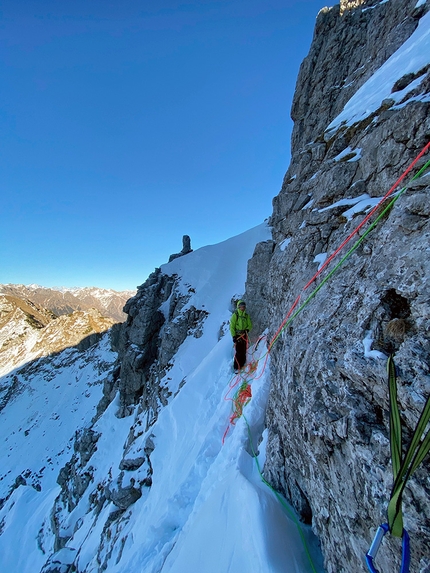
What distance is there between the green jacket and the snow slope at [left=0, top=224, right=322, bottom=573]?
3.82ft

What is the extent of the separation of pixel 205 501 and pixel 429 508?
560 cm

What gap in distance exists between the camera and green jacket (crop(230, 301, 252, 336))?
1071cm

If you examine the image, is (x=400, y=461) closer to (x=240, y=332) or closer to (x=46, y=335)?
(x=240, y=332)

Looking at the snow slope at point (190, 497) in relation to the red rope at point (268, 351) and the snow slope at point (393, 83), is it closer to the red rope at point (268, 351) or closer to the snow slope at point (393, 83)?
the red rope at point (268, 351)

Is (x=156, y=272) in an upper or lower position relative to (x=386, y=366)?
upper

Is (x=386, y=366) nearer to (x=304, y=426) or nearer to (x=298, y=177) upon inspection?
(x=304, y=426)

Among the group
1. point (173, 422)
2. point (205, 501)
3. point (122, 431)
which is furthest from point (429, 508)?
point (122, 431)

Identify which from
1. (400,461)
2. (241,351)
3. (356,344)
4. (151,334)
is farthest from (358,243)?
(151,334)

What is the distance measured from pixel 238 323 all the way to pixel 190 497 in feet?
20.5

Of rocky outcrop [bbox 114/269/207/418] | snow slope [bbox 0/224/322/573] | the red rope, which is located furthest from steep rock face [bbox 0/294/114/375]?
the red rope

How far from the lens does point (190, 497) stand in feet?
22.2

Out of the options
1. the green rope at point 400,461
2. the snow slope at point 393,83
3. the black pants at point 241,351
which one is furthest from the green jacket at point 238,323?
the green rope at point 400,461

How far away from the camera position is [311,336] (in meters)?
4.40

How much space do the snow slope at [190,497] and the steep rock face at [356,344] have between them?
84 centimetres
